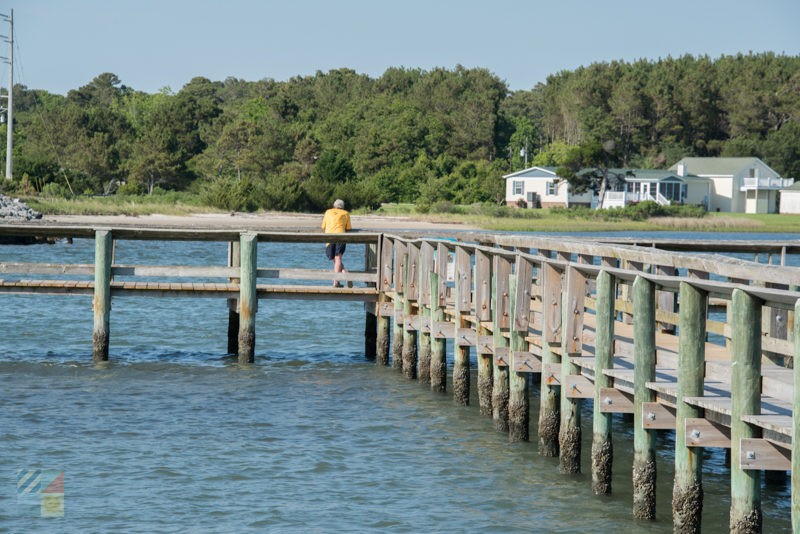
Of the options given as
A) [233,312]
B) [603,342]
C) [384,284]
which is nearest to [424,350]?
[384,284]

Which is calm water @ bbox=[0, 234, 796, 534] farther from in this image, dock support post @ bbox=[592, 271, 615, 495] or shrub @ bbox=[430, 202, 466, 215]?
shrub @ bbox=[430, 202, 466, 215]

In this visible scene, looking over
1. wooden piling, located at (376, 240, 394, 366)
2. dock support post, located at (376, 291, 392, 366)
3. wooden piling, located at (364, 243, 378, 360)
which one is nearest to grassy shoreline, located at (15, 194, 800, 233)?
wooden piling, located at (364, 243, 378, 360)

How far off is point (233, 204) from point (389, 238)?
47775mm

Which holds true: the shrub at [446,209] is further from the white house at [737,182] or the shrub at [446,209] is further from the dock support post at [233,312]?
the dock support post at [233,312]

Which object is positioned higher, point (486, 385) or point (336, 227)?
point (336, 227)

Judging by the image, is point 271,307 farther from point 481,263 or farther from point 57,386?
point 481,263

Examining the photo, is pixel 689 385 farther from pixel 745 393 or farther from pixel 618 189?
pixel 618 189

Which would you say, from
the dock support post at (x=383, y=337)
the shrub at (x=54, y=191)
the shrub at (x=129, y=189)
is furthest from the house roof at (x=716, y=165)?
the dock support post at (x=383, y=337)

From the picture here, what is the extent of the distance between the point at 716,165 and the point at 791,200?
8449 millimetres

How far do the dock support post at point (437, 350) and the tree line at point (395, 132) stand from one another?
1980 inches

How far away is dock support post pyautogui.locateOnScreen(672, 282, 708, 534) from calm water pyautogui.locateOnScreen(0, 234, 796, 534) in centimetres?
103

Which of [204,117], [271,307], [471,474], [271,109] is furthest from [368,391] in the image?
[271,109]

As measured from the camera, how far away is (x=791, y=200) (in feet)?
281

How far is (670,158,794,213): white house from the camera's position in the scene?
83.4 m
